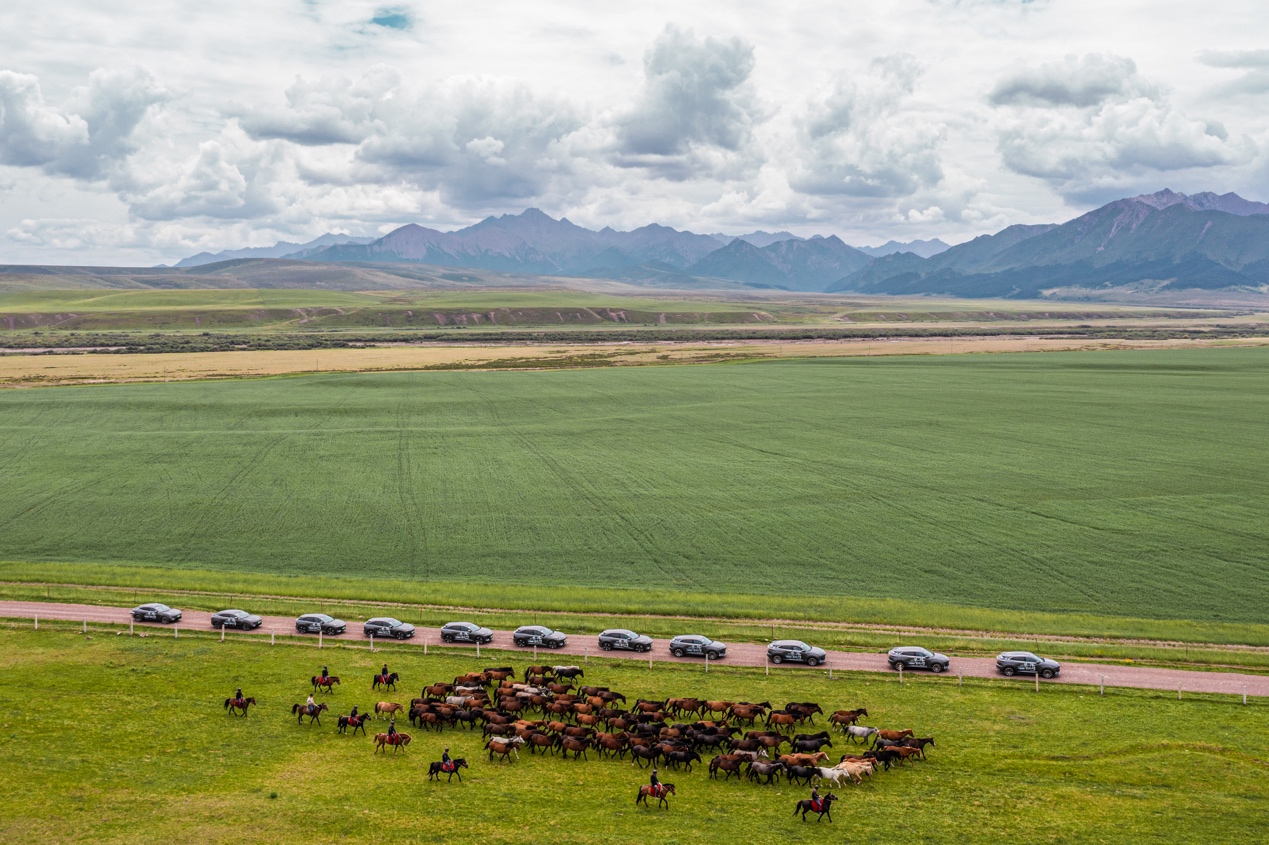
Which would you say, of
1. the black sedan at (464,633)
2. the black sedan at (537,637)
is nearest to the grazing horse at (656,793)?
the black sedan at (537,637)

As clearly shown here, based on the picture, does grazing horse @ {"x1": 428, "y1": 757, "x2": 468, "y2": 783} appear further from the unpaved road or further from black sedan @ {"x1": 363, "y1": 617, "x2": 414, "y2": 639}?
black sedan @ {"x1": 363, "y1": 617, "x2": 414, "y2": 639}

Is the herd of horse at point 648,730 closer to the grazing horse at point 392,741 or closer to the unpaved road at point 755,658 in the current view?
the grazing horse at point 392,741

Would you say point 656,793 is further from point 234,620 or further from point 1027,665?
point 234,620

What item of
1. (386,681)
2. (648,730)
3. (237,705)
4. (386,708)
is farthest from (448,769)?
(237,705)

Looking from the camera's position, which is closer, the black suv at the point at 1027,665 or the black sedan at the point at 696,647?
the black suv at the point at 1027,665


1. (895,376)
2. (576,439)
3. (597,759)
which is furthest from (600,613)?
(895,376)

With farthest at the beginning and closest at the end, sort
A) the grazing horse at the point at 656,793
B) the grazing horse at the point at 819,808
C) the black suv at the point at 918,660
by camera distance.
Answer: the black suv at the point at 918,660, the grazing horse at the point at 656,793, the grazing horse at the point at 819,808

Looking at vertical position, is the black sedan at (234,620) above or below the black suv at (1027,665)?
below
